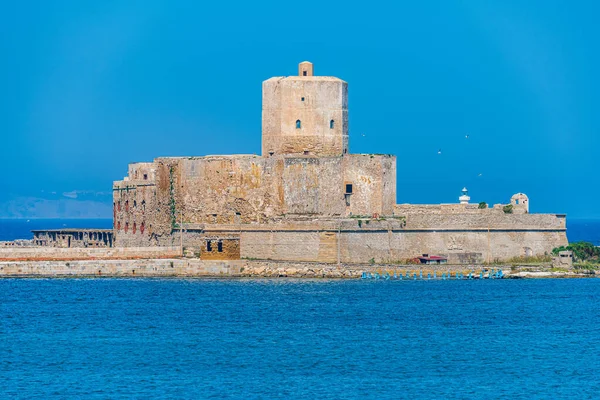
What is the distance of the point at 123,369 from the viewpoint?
31.0 meters

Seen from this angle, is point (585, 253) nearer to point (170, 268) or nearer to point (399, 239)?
point (399, 239)

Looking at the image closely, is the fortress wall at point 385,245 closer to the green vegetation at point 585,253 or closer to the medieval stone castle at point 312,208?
the medieval stone castle at point 312,208

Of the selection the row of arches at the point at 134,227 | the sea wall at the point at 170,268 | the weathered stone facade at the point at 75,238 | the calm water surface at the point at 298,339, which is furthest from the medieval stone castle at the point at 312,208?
the weathered stone facade at the point at 75,238

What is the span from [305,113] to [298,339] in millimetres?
16683

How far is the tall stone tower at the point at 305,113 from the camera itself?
5062 centimetres

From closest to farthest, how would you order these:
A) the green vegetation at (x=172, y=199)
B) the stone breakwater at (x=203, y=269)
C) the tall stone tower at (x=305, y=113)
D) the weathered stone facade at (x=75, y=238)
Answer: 1. the stone breakwater at (x=203, y=269)
2. the tall stone tower at (x=305, y=113)
3. the green vegetation at (x=172, y=199)
4. the weathered stone facade at (x=75, y=238)

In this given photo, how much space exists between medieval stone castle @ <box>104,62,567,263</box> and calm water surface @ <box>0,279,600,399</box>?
2406 mm

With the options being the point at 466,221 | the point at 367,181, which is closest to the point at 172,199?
the point at 367,181

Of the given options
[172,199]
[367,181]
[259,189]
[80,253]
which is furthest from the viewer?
[172,199]

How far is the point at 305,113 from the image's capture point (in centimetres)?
5069

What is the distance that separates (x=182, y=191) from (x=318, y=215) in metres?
5.07

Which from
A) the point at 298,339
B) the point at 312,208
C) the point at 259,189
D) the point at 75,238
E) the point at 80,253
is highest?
the point at 259,189

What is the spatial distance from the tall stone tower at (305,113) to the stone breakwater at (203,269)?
16.1 feet

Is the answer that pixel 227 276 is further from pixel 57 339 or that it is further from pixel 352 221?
pixel 57 339
